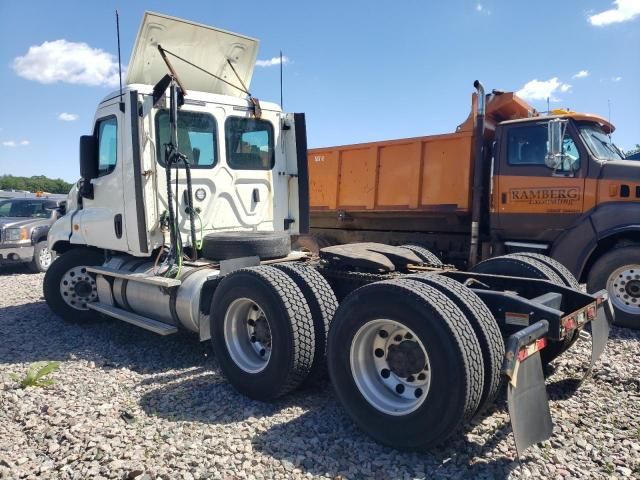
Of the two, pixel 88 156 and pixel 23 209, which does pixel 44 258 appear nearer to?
pixel 23 209

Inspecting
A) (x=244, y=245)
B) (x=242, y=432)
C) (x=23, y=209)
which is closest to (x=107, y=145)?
(x=244, y=245)

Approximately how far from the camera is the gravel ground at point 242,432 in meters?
3.01

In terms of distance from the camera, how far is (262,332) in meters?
4.25

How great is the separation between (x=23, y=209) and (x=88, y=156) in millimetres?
7840

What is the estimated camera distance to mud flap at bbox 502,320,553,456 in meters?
2.78

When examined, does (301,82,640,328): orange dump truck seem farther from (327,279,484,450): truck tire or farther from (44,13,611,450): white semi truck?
(327,279,484,450): truck tire

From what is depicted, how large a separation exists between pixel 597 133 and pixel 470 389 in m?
5.80

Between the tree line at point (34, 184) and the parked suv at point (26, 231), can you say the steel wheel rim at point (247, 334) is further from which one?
the tree line at point (34, 184)

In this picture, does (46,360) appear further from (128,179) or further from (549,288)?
(549,288)

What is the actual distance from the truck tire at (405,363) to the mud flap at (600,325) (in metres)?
1.35

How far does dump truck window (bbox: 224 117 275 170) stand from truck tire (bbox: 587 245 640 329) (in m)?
4.41

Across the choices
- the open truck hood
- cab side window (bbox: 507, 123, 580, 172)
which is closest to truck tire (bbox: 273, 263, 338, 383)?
the open truck hood

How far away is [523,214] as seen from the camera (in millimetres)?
7352

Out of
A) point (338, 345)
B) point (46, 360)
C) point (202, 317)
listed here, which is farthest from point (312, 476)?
point (46, 360)
